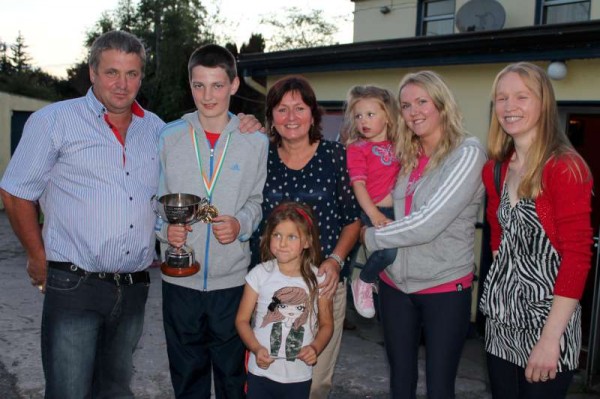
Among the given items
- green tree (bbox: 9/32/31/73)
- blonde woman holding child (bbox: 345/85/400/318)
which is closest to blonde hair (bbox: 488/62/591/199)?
blonde woman holding child (bbox: 345/85/400/318)

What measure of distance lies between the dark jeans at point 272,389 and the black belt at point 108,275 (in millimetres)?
833

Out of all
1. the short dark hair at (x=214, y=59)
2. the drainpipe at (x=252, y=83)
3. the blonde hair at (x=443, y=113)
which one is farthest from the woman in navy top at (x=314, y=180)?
the drainpipe at (x=252, y=83)

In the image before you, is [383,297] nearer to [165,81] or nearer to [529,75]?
[529,75]

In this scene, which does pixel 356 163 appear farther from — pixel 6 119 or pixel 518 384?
pixel 6 119

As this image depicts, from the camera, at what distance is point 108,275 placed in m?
3.14

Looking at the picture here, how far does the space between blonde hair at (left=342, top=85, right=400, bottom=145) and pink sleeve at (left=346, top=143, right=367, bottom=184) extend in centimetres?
20

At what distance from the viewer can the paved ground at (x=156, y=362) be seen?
16.6 feet

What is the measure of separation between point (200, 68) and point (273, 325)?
4.75 feet

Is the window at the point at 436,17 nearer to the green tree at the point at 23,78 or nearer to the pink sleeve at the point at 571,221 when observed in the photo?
the pink sleeve at the point at 571,221

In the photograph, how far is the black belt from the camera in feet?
10.1

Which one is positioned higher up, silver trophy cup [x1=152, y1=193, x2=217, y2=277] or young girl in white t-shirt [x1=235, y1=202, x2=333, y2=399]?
silver trophy cup [x1=152, y1=193, x2=217, y2=277]

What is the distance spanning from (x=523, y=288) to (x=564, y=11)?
8.27 m

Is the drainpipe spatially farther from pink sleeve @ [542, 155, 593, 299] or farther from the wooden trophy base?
pink sleeve @ [542, 155, 593, 299]

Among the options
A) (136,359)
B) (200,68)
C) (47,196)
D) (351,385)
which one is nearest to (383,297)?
(200,68)
